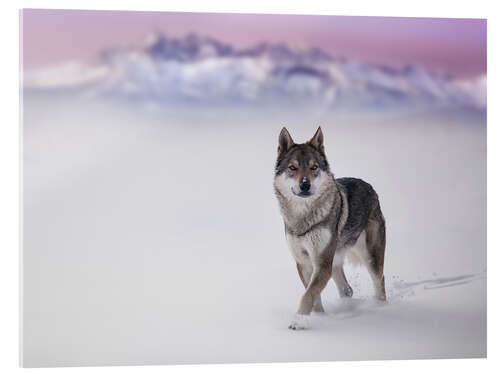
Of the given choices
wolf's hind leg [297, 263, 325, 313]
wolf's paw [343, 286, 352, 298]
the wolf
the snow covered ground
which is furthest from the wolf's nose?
wolf's paw [343, 286, 352, 298]

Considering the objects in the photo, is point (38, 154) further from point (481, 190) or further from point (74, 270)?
point (481, 190)

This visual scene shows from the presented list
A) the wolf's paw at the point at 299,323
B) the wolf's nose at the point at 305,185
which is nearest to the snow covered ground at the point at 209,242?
the wolf's paw at the point at 299,323

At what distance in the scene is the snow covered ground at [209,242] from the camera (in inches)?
175

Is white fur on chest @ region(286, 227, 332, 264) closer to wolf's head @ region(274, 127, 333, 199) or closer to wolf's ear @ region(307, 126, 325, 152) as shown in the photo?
wolf's head @ region(274, 127, 333, 199)

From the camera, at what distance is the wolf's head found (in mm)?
4434

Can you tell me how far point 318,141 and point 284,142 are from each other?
0.78ft

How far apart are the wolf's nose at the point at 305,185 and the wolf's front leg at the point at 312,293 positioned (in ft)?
1.73

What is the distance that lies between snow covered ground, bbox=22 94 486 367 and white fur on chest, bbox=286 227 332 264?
13 cm

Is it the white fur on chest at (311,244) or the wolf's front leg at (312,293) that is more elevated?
the white fur on chest at (311,244)

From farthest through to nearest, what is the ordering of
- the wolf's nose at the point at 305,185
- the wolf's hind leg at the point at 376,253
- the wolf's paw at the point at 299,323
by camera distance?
the wolf's hind leg at the point at 376,253 → the wolf's paw at the point at 299,323 → the wolf's nose at the point at 305,185

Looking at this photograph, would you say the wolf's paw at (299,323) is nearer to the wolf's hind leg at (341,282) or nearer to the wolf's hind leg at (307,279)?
the wolf's hind leg at (307,279)

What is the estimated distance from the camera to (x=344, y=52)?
472 cm
